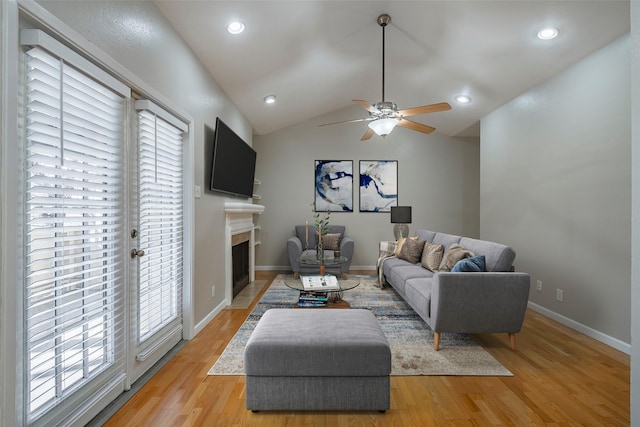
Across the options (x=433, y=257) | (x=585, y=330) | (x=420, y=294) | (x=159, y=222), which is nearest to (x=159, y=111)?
(x=159, y=222)

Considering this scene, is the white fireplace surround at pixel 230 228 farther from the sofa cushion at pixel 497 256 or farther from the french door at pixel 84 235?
the sofa cushion at pixel 497 256

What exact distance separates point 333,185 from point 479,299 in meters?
4.00

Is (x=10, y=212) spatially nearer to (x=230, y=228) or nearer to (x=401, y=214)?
(x=230, y=228)

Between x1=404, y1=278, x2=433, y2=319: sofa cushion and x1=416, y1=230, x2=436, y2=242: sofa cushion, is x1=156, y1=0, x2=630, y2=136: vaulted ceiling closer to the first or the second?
x1=416, y1=230, x2=436, y2=242: sofa cushion

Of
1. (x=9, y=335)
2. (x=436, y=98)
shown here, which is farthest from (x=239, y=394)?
(x=436, y=98)

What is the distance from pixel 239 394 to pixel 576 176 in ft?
11.5

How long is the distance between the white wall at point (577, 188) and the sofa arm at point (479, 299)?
3.09ft

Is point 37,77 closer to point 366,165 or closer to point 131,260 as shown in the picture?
point 131,260

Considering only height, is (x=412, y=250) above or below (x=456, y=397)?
above

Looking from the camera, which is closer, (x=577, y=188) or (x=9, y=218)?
(x=9, y=218)

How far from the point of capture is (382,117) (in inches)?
123

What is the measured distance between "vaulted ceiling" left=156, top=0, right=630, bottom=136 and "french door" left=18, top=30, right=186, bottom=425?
1.06 metres

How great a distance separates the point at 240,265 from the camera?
4.66m

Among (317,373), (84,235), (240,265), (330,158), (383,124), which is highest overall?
(330,158)
